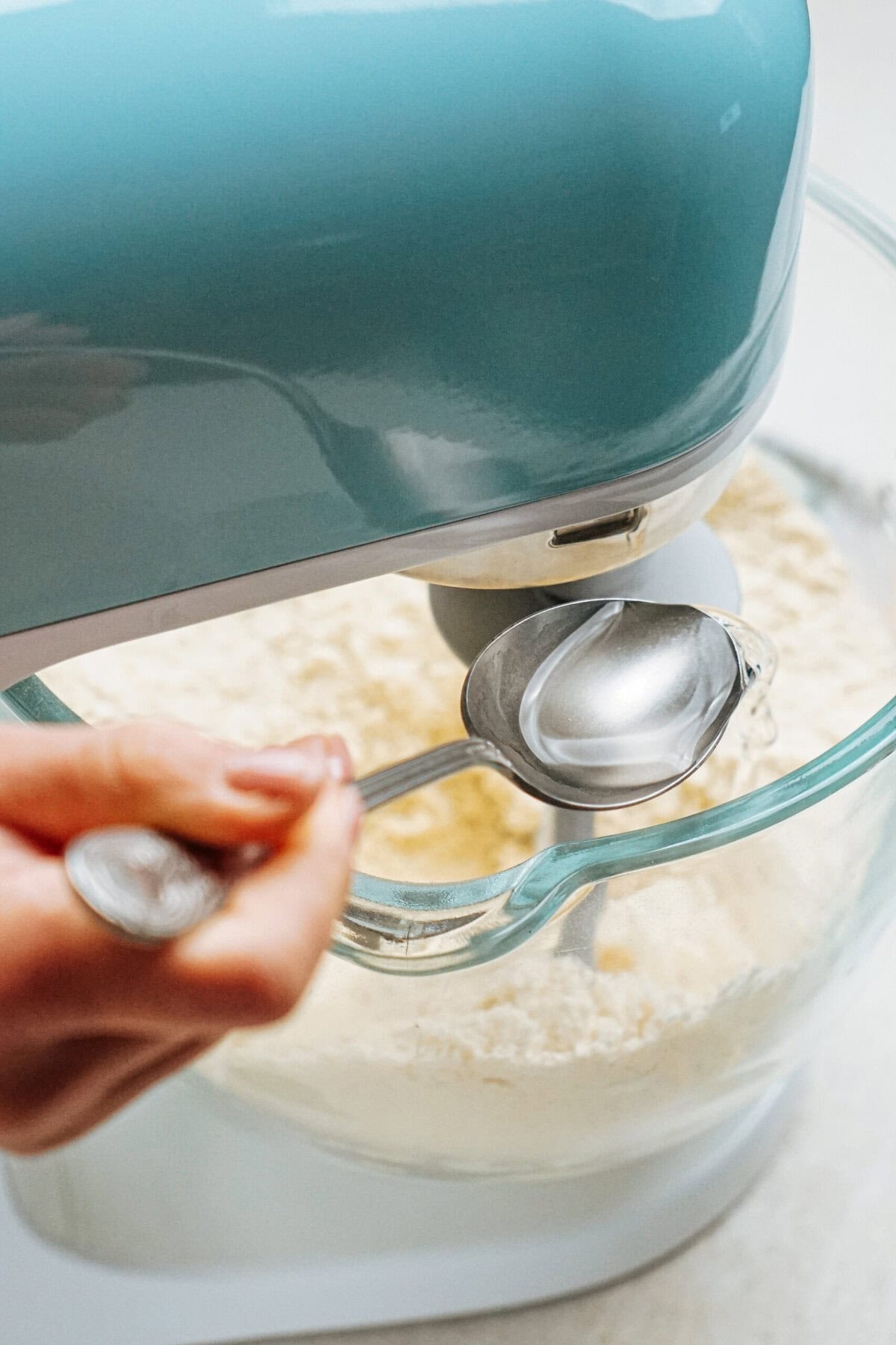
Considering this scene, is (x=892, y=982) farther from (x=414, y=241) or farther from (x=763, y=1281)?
(x=414, y=241)

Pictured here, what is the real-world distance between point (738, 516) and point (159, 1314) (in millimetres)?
343

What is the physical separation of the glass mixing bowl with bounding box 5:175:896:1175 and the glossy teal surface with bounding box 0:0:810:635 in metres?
0.08

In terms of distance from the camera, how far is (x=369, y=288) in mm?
210

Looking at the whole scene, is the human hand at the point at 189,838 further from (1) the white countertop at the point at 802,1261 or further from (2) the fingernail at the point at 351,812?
(1) the white countertop at the point at 802,1261

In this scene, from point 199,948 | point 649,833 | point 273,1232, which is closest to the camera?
point 199,948

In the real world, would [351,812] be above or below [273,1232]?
above

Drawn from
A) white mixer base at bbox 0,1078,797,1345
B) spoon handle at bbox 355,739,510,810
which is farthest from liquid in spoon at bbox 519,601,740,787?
white mixer base at bbox 0,1078,797,1345

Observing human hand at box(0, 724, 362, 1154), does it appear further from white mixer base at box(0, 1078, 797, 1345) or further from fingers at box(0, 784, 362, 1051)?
white mixer base at box(0, 1078, 797, 1345)

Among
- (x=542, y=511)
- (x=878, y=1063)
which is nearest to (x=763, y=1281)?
(x=878, y=1063)

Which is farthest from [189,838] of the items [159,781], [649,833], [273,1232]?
[273,1232]

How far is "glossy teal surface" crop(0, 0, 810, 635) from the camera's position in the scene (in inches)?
7.9

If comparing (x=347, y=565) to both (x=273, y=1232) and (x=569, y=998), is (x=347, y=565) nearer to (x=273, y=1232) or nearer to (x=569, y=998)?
(x=569, y=998)

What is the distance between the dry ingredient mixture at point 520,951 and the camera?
0.99 ft

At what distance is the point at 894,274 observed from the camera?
1.42ft
